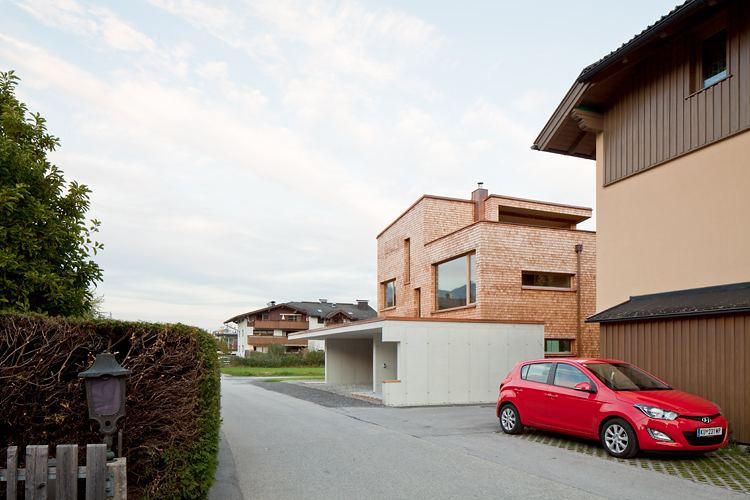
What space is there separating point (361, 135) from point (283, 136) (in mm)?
2667

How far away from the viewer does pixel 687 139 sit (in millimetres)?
12000

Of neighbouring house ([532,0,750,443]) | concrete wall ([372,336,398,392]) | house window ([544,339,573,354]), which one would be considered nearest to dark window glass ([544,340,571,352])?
house window ([544,339,573,354])

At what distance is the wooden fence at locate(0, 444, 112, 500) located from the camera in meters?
4.08

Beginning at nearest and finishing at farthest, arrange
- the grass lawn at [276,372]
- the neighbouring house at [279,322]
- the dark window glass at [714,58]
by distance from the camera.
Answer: the dark window glass at [714,58] → the grass lawn at [276,372] → the neighbouring house at [279,322]

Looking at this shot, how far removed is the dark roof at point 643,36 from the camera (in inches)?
440

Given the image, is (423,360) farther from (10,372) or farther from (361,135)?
(10,372)

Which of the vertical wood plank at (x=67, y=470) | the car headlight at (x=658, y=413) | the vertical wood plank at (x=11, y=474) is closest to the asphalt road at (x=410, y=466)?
the car headlight at (x=658, y=413)

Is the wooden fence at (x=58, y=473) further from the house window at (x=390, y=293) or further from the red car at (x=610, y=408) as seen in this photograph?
the house window at (x=390, y=293)

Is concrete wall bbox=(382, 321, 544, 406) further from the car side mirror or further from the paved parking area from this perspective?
the car side mirror

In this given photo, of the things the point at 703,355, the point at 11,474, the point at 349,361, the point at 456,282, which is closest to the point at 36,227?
the point at 11,474

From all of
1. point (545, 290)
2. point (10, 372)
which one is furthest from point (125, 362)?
point (545, 290)

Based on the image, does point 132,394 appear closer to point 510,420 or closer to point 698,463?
point 510,420

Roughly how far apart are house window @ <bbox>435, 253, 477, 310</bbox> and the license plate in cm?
1281

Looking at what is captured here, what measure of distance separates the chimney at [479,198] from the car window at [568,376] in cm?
1532
